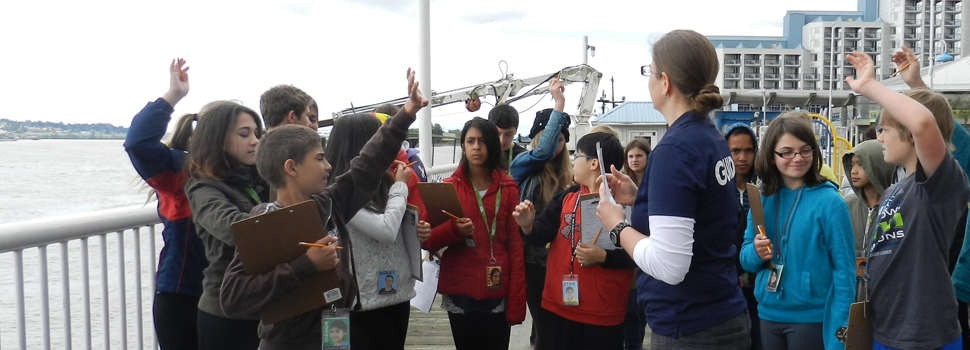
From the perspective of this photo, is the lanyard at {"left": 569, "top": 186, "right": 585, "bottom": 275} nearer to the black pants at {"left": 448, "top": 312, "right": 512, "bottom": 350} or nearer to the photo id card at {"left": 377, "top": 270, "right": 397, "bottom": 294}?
the black pants at {"left": 448, "top": 312, "right": 512, "bottom": 350}

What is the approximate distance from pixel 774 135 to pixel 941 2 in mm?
129286

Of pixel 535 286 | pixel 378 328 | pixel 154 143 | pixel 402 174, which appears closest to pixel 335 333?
pixel 378 328

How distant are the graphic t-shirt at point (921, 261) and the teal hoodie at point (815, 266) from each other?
0.75 feet

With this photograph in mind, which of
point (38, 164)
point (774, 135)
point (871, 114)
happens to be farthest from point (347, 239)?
point (871, 114)

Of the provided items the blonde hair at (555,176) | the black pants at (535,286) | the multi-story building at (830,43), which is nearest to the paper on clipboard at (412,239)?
the black pants at (535,286)

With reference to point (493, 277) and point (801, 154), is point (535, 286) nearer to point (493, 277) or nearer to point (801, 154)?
point (493, 277)

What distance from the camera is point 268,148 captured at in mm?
2656

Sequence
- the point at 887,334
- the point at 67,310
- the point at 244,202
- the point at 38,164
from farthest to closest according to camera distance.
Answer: the point at 38,164 → the point at 67,310 → the point at 244,202 → the point at 887,334

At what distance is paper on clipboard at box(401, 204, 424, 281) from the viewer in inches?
133

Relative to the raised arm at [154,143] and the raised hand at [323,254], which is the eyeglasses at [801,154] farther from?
the raised arm at [154,143]

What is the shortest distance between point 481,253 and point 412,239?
0.56 metres

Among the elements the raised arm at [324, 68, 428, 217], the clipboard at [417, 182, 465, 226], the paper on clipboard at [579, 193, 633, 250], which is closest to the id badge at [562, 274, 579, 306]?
the paper on clipboard at [579, 193, 633, 250]

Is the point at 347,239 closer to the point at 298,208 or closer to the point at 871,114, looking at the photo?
the point at 298,208

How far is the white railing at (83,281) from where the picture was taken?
275 centimetres
